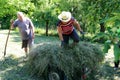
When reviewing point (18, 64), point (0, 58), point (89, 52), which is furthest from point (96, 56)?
point (0, 58)

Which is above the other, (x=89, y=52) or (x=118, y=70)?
(x=89, y=52)

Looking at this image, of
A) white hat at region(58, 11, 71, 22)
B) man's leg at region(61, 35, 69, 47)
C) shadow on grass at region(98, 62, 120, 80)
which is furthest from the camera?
shadow on grass at region(98, 62, 120, 80)

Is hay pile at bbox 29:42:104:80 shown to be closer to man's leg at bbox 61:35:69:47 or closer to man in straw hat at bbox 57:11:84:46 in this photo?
man's leg at bbox 61:35:69:47

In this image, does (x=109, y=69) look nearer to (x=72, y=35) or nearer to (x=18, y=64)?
(x=72, y=35)

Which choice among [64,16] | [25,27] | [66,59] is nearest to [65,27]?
[64,16]

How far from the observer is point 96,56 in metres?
7.55

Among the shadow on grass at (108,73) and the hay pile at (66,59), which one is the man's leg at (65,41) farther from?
the shadow on grass at (108,73)

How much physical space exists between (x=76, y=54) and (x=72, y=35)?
2.15 feet

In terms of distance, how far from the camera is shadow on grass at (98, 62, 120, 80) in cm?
Answer: 785

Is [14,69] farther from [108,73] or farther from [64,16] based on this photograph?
[108,73]

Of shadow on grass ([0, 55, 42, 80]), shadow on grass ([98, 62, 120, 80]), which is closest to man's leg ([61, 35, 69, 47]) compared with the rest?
shadow on grass ([0, 55, 42, 80])

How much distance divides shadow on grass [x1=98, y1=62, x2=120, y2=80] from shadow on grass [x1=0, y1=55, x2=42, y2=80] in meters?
1.94

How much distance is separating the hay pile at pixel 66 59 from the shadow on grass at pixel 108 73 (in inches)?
18.1

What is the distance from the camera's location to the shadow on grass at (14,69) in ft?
24.3
